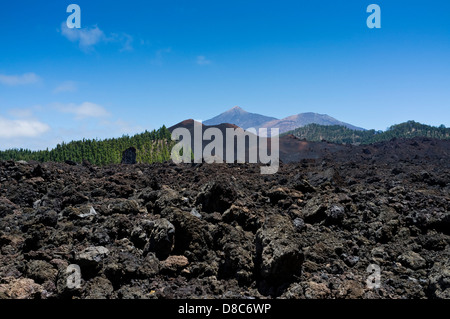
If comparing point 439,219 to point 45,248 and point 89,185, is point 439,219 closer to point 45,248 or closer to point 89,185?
point 45,248

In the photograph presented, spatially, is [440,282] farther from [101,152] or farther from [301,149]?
[101,152]

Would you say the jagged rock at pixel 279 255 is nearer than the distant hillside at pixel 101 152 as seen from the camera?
Yes

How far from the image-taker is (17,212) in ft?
30.2

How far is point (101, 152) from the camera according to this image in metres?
60.7

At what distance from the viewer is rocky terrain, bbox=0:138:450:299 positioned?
18.5ft

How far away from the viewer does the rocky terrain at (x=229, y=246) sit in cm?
565

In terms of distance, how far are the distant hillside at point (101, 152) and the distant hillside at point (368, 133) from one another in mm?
62633

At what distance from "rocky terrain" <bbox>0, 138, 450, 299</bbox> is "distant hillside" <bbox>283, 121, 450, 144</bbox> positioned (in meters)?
89.4

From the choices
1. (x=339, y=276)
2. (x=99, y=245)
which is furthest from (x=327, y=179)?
(x=99, y=245)

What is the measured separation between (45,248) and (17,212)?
3674 mm
